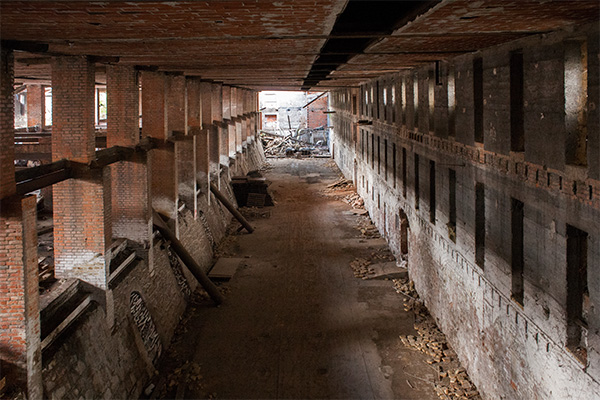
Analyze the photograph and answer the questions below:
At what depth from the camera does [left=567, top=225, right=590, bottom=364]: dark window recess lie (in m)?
7.21

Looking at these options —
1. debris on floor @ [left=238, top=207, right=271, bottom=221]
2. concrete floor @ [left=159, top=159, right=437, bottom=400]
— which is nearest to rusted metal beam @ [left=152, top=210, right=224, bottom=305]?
concrete floor @ [left=159, top=159, right=437, bottom=400]

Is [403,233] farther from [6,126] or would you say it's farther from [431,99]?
[6,126]

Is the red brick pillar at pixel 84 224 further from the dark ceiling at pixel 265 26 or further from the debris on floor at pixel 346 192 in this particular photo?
the debris on floor at pixel 346 192

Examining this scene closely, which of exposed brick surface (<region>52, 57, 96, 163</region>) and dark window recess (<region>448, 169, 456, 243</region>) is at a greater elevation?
exposed brick surface (<region>52, 57, 96, 163</region>)

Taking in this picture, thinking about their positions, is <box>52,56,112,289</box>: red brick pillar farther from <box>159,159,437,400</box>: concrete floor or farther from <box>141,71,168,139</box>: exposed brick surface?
<box>141,71,168,139</box>: exposed brick surface

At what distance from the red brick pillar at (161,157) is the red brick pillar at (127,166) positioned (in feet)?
6.12

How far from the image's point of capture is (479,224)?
10.7 meters

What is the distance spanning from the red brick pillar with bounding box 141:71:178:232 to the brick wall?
23.1 ft

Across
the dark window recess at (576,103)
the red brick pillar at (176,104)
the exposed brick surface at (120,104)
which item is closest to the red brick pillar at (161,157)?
the red brick pillar at (176,104)

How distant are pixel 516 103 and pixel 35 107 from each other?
72.9 feet

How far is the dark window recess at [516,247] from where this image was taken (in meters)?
8.96

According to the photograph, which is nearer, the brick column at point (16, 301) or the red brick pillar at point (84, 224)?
the brick column at point (16, 301)

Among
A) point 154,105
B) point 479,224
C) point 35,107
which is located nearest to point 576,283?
point 479,224

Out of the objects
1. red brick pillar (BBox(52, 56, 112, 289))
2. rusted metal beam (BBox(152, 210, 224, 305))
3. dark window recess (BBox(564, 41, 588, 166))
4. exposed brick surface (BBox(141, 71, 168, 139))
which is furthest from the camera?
exposed brick surface (BBox(141, 71, 168, 139))
